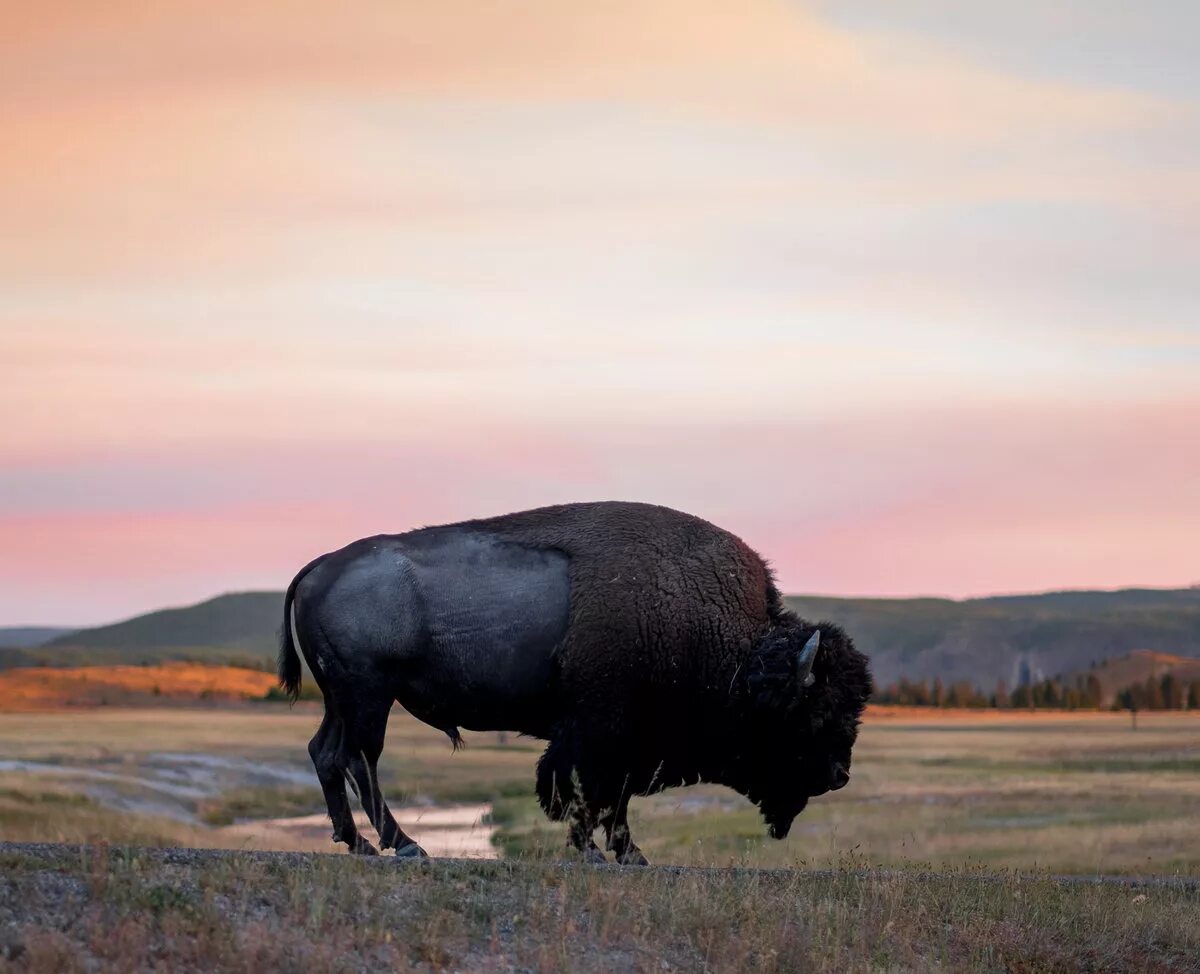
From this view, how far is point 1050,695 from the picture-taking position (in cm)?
12925

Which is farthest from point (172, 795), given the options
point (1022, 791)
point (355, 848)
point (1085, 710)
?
point (1085, 710)

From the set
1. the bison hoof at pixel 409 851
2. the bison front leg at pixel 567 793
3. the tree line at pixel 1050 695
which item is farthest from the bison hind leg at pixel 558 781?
the tree line at pixel 1050 695

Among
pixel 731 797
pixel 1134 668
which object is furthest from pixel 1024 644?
pixel 731 797

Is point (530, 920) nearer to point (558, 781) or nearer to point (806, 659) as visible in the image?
point (558, 781)

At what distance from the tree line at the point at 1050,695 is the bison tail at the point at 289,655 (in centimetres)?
9801

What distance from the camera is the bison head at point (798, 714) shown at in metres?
13.5

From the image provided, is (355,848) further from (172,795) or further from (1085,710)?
(1085,710)

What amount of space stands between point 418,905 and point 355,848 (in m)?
2.53

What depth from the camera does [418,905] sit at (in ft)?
33.5

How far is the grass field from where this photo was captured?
31953 millimetres

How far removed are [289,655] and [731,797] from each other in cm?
3414

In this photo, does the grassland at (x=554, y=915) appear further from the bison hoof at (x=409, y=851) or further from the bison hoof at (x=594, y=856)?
the bison hoof at (x=409, y=851)

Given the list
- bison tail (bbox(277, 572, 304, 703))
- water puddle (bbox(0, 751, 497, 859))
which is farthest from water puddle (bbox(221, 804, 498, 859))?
bison tail (bbox(277, 572, 304, 703))

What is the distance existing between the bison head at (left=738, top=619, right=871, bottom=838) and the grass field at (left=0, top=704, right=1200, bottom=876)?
0.95m
